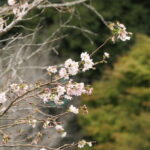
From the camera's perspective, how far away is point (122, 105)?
33.0ft

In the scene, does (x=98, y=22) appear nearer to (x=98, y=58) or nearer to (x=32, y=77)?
(x=98, y=58)

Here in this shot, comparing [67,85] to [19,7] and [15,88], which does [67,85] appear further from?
[19,7]

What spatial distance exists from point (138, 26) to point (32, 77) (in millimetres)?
9069

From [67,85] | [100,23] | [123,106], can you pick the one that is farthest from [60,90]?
[100,23]

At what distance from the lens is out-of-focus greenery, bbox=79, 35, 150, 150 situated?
30.8 ft

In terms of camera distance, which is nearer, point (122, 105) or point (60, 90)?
point (60, 90)

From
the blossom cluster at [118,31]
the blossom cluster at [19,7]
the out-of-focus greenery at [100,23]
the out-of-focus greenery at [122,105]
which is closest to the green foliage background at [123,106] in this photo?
the out-of-focus greenery at [122,105]

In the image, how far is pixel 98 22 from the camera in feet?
48.8

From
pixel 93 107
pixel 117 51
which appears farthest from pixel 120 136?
pixel 117 51

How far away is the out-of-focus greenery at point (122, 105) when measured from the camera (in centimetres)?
940

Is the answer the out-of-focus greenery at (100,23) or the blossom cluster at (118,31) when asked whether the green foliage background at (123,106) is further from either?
the blossom cluster at (118,31)

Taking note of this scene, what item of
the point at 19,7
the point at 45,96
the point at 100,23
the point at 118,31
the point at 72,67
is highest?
the point at 100,23

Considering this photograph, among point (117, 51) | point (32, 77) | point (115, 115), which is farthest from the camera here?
point (117, 51)

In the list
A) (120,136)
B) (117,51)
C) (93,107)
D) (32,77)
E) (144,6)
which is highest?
(144,6)
